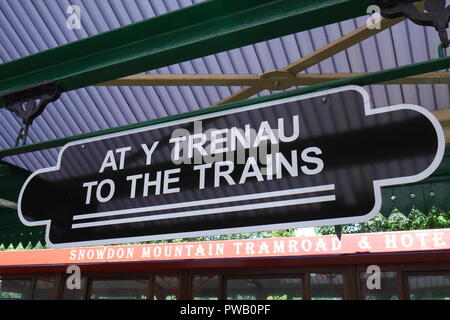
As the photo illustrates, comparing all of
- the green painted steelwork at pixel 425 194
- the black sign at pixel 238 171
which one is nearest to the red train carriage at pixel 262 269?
the green painted steelwork at pixel 425 194

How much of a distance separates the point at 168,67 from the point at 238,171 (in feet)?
5.86

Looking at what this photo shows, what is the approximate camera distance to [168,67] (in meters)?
2.87

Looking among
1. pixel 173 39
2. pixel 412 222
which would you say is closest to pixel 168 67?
pixel 173 39

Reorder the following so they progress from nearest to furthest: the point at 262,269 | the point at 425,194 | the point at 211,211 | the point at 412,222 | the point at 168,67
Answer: the point at 211,211 < the point at 425,194 < the point at 168,67 < the point at 262,269 < the point at 412,222

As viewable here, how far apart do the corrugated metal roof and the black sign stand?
4.61ft

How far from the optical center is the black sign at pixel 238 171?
1104 millimetres

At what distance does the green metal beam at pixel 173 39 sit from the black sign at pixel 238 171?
0.36 meters

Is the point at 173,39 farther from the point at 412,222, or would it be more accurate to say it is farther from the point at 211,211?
the point at 412,222

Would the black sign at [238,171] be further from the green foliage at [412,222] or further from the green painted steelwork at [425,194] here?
the green foliage at [412,222]

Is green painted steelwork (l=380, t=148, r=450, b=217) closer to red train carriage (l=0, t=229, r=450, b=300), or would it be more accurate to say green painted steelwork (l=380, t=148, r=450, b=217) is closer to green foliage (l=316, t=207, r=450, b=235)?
red train carriage (l=0, t=229, r=450, b=300)

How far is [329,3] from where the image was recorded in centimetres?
142

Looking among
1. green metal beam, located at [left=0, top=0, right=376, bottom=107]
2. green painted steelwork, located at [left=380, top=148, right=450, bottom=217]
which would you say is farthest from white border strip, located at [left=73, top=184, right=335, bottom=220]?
green painted steelwork, located at [left=380, top=148, right=450, bottom=217]
